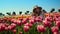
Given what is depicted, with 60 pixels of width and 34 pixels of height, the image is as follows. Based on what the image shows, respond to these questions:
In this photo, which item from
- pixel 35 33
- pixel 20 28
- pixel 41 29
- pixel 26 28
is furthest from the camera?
pixel 20 28

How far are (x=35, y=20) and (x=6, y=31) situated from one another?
0.57 meters

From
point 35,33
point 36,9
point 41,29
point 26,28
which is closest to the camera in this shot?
point 41,29

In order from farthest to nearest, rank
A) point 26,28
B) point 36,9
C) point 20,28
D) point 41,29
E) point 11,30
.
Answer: point 36,9, point 20,28, point 11,30, point 26,28, point 41,29

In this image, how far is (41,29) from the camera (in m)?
2.12

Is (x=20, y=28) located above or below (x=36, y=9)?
below

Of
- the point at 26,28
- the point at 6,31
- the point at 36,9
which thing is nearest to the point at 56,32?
the point at 26,28

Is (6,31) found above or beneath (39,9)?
beneath

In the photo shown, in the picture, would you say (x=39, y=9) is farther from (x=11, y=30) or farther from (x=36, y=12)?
(x=11, y=30)

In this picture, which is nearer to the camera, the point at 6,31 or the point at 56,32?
the point at 56,32

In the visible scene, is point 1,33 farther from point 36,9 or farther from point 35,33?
point 36,9

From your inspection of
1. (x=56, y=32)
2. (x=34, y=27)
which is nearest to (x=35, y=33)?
(x=34, y=27)

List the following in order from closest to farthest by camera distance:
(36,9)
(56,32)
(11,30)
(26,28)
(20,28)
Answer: (56,32) < (26,28) < (11,30) < (20,28) < (36,9)

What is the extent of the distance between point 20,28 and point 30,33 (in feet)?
0.91

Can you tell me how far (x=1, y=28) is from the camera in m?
2.52
